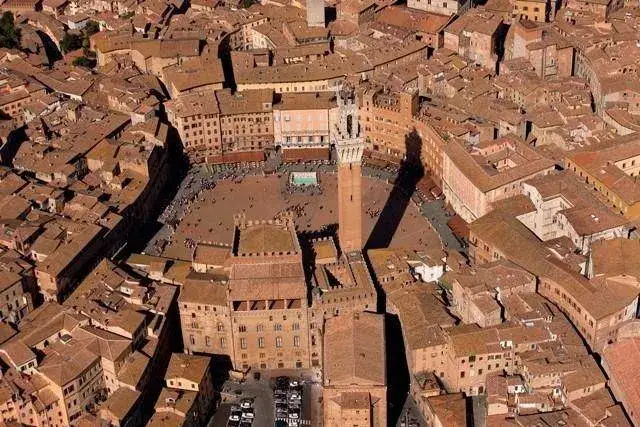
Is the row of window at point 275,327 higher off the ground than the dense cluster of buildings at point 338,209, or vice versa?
the dense cluster of buildings at point 338,209

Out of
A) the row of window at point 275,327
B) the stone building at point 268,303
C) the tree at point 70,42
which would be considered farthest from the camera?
the tree at point 70,42

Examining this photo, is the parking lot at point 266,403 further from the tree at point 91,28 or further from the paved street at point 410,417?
the tree at point 91,28

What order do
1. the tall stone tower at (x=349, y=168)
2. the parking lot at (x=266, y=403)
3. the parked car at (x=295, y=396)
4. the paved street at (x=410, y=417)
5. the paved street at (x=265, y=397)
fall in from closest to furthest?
the paved street at (x=410, y=417)
the parking lot at (x=266, y=403)
the paved street at (x=265, y=397)
the parked car at (x=295, y=396)
the tall stone tower at (x=349, y=168)

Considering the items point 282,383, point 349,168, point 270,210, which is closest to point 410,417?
point 282,383

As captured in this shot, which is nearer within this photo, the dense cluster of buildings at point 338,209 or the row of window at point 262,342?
the dense cluster of buildings at point 338,209

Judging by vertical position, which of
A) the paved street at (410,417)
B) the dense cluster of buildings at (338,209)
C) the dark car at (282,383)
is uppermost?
the dense cluster of buildings at (338,209)

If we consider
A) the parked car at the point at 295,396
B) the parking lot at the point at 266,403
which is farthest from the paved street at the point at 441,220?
the parked car at the point at 295,396

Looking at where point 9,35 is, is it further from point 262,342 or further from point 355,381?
point 355,381
